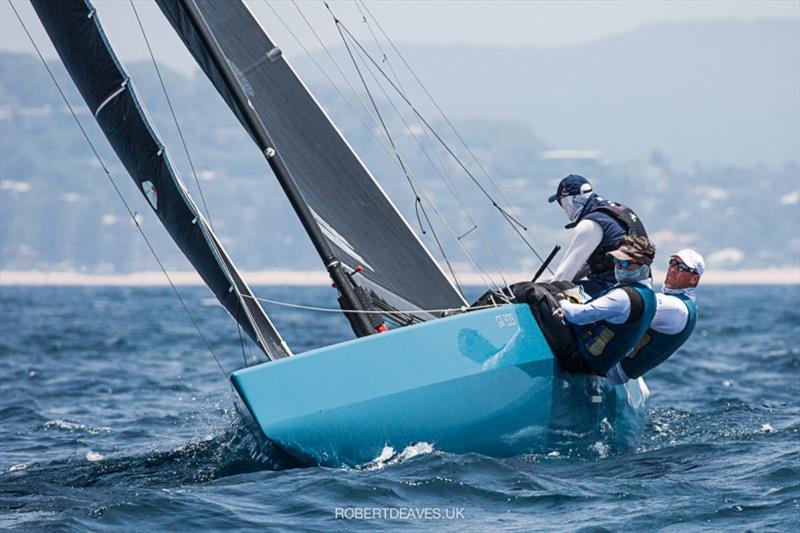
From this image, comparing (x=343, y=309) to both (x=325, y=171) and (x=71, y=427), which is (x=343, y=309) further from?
(x=71, y=427)

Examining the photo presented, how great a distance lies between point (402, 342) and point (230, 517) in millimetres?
1076

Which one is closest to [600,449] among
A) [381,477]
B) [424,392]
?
[424,392]

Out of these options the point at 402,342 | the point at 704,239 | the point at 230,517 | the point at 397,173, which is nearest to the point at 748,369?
the point at 402,342

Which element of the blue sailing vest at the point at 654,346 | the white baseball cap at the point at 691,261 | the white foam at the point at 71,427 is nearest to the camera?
the white baseball cap at the point at 691,261

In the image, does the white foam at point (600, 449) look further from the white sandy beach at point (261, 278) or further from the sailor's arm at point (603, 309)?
the white sandy beach at point (261, 278)

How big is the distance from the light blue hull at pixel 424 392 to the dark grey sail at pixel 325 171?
2.32ft

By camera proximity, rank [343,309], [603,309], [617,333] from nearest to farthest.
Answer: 1. [603,309]
2. [617,333]
3. [343,309]

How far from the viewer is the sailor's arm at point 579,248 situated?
19.9 feet

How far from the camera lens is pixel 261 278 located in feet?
427

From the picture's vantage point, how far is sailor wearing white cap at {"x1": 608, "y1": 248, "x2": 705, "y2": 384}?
6.10 meters

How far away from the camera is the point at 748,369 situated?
11.8m

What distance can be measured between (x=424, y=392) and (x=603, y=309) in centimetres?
83

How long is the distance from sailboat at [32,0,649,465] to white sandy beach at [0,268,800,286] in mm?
108596

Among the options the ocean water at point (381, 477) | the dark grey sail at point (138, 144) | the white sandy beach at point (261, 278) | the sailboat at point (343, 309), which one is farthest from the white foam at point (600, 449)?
the white sandy beach at point (261, 278)
